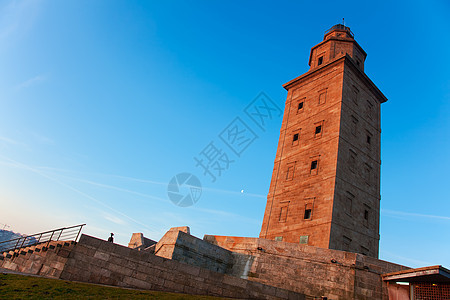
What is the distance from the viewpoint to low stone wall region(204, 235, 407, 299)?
1658 centimetres

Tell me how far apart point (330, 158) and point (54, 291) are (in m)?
23.0

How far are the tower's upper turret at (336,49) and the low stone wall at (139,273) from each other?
2743 cm

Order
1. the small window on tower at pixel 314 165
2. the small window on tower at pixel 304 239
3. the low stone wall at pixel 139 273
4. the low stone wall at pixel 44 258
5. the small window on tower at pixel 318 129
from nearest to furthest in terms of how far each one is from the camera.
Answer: the low stone wall at pixel 44 258, the low stone wall at pixel 139 273, the small window on tower at pixel 304 239, the small window on tower at pixel 314 165, the small window on tower at pixel 318 129

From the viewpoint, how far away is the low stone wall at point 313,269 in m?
16.6

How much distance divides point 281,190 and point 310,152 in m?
4.59

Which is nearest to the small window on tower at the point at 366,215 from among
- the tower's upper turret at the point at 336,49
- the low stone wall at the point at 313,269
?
the low stone wall at the point at 313,269

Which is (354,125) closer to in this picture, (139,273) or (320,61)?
(320,61)

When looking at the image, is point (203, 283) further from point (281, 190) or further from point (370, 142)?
point (370, 142)

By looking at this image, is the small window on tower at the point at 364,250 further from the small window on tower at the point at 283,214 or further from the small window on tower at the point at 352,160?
the small window on tower at the point at 283,214

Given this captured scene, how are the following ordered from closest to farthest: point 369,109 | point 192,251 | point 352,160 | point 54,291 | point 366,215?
point 54,291 → point 192,251 → point 366,215 → point 352,160 → point 369,109

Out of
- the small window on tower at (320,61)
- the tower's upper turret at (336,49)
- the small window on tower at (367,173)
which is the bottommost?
the small window on tower at (367,173)

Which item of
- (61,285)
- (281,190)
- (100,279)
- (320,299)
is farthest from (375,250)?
(61,285)

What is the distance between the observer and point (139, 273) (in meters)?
13.5

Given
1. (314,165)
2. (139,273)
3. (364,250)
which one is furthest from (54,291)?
(364,250)
